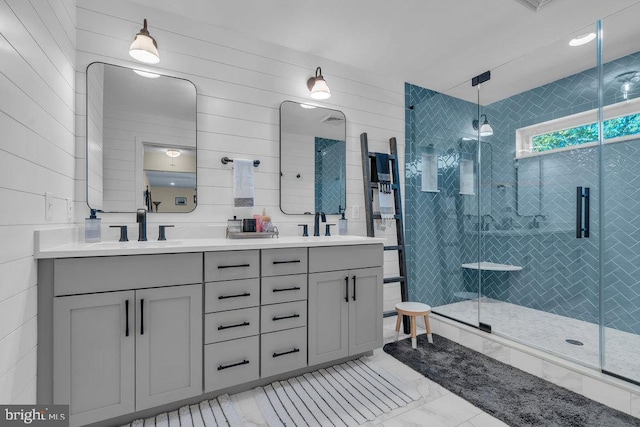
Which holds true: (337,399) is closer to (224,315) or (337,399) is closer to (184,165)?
(224,315)

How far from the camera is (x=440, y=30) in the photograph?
2.24 metres

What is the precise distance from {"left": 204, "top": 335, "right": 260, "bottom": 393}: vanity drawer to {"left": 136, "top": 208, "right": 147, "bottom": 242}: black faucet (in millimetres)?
819

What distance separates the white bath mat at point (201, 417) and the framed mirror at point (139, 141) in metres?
1.24

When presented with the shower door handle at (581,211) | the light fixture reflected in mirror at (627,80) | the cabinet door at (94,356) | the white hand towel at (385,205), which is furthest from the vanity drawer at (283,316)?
the light fixture reflected in mirror at (627,80)

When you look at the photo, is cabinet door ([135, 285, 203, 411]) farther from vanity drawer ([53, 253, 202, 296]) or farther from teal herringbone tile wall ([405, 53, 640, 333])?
teal herringbone tile wall ([405, 53, 640, 333])

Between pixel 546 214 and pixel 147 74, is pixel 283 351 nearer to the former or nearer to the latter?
pixel 147 74

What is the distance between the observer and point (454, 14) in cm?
206

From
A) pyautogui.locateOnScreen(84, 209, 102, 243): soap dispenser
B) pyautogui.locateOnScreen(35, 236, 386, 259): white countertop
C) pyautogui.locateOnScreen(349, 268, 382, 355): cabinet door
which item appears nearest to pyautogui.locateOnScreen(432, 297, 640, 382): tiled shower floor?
pyautogui.locateOnScreen(349, 268, 382, 355): cabinet door

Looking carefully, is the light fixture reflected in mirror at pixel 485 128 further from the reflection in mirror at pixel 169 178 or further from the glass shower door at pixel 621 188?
the reflection in mirror at pixel 169 178

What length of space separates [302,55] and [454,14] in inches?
48.4

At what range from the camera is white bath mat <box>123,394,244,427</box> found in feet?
4.80

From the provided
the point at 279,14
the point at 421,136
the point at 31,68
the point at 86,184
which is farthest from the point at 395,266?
the point at 31,68

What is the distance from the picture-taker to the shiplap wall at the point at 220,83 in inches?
72.5

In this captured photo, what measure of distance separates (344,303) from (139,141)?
1825 millimetres
